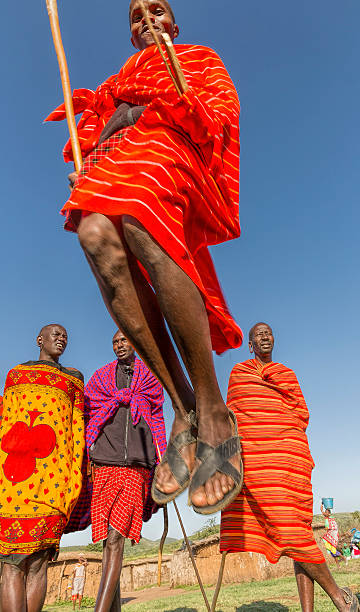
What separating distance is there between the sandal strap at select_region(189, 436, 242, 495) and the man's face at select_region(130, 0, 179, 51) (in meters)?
1.93

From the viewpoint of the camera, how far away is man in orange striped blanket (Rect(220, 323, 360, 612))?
11.5 feet

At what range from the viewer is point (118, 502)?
12.9 ft

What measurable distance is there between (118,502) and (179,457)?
8.37 ft

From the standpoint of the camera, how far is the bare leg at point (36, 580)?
347 cm

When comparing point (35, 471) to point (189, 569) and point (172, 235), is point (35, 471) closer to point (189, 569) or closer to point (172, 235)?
point (172, 235)

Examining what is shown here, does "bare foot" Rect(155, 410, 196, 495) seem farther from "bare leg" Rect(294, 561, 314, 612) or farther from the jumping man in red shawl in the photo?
"bare leg" Rect(294, 561, 314, 612)

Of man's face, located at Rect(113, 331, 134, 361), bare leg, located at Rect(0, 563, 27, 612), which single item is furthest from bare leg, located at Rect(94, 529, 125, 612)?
man's face, located at Rect(113, 331, 134, 361)

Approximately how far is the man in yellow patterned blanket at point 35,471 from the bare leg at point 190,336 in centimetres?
230

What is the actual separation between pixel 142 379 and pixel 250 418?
3.64 ft

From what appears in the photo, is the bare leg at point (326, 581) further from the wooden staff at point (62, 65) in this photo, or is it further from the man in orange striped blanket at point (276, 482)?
the wooden staff at point (62, 65)

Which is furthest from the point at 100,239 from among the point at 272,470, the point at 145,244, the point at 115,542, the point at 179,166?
the point at 115,542

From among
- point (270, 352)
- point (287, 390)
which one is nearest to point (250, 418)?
point (287, 390)

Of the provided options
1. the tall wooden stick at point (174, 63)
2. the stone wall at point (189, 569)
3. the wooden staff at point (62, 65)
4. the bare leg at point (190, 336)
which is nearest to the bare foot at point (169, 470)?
the bare leg at point (190, 336)

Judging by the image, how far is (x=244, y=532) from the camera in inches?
143
